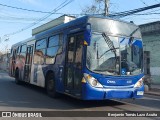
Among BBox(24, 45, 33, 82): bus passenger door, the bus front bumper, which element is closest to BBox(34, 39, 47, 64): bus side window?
BBox(24, 45, 33, 82): bus passenger door

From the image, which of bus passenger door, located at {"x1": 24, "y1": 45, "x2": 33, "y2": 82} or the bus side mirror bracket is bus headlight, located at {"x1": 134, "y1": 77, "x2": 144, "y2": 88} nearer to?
the bus side mirror bracket

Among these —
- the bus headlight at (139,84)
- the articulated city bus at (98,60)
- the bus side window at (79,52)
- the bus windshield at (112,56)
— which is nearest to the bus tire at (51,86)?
the articulated city bus at (98,60)

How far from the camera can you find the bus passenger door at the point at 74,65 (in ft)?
32.2

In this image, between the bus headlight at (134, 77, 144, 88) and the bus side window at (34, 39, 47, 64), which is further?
the bus side window at (34, 39, 47, 64)

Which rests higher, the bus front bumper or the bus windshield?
the bus windshield

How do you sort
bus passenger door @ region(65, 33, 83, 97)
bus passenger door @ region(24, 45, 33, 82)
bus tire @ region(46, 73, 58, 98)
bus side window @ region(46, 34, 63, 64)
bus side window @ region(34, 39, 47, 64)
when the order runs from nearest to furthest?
bus passenger door @ region(65, 33, 83, 97) < bus side window @ region(46, 34, 63, 64) < bus tire @ region(46, 73, 58, 98) < bus side window @ region(34, 39, 47, 64) < bus passenger door @ region(24, 45, 33, 82)

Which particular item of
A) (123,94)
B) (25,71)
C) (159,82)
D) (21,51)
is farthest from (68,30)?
(159,82)

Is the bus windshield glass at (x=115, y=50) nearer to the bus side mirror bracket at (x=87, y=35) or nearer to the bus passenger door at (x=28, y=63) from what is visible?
the bus side mirror bracket at (x=87, y=35)

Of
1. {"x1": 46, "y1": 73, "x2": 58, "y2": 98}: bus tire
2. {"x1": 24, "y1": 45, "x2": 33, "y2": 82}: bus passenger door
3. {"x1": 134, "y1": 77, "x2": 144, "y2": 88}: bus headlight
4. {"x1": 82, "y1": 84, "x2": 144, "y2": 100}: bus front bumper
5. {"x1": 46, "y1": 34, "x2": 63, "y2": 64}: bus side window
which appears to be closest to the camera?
{"x1": 82, "y1": 84, "x2": 144, "y2": 100}: bus front bumper

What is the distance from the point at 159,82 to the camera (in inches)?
958

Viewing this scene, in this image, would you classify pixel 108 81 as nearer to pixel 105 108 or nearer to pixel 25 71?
pixel 105 108

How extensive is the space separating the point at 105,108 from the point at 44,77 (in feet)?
14.0

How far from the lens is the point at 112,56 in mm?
9828

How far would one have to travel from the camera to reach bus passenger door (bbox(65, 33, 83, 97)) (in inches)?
387
